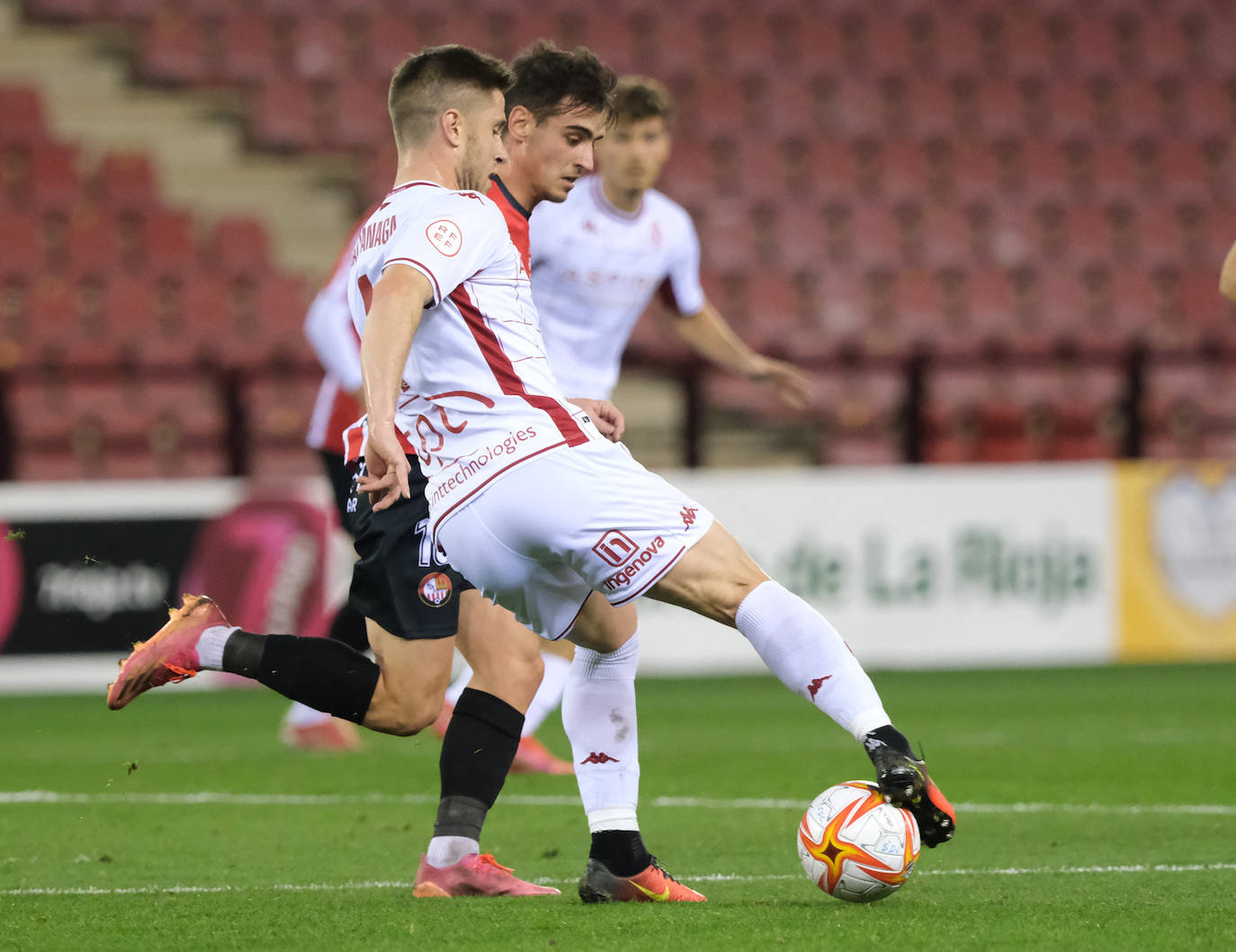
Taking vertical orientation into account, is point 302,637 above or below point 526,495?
below

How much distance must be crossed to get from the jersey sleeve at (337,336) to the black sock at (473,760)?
2394mm

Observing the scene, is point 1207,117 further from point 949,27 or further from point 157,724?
point 157,724

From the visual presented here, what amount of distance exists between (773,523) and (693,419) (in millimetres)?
836

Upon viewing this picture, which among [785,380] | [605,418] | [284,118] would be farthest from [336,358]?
[284,118]

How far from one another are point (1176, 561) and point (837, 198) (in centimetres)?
454

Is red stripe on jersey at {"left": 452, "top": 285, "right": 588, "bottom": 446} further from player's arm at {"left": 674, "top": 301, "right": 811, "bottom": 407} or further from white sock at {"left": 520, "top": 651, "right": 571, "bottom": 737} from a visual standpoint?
player's arm at {"left": 674, "top": 301, "right": 811, "bottom": 407}

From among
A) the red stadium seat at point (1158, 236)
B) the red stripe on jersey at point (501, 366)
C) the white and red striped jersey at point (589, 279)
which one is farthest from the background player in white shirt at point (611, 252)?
the red stadium seat at point (1158, 236)

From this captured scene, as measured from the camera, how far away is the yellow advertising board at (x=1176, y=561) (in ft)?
35.9

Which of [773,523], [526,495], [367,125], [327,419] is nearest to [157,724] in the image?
[327,419]

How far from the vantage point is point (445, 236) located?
12.1ft

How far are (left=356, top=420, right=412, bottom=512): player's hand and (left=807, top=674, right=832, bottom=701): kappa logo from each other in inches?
34.6

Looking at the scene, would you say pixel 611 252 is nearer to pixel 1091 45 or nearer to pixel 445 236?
pixel 445 236

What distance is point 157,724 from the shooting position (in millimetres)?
8617

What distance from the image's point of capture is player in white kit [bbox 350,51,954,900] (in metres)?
3.60
